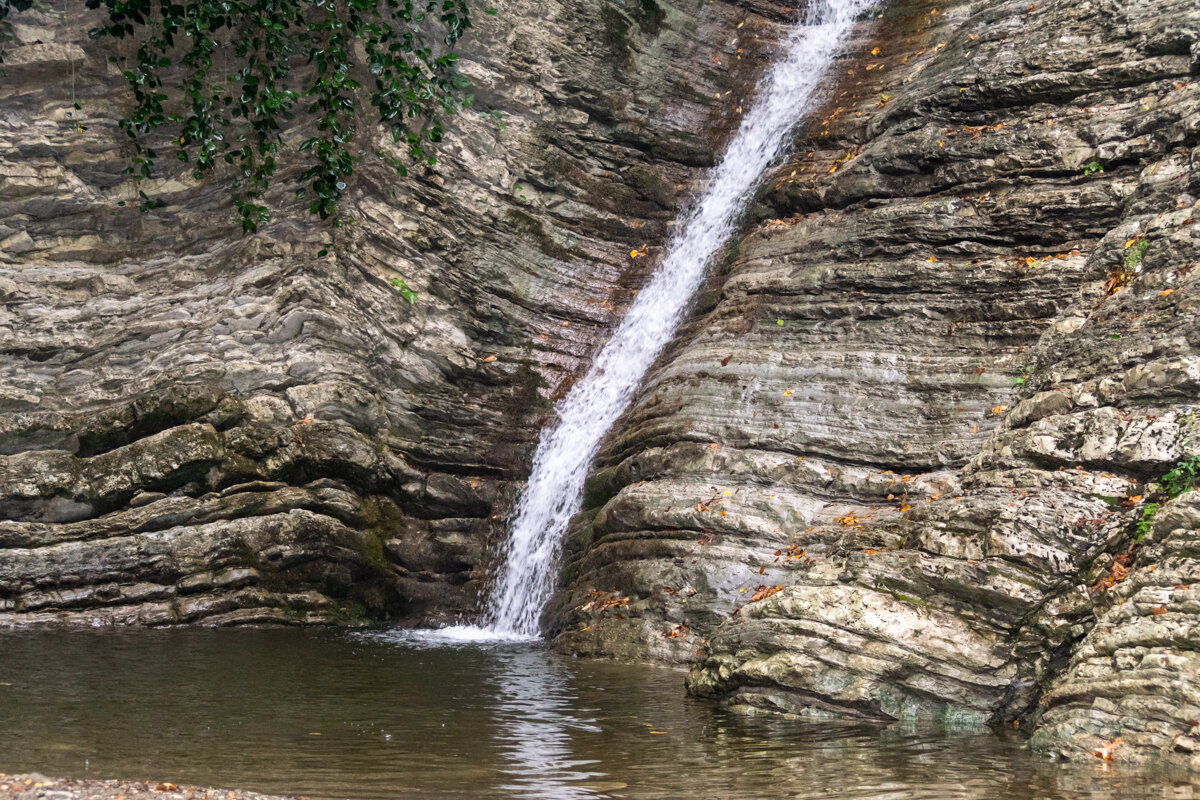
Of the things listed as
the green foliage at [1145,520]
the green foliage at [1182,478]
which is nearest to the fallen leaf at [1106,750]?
the green foliage at [1145,520]

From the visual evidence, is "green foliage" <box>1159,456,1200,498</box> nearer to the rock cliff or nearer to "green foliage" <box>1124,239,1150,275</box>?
the rock cliff

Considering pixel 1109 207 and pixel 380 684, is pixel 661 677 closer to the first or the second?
pixel 380 684

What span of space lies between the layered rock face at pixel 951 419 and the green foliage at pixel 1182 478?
0.28 ft

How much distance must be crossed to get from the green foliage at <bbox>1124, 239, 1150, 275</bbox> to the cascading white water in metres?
6.70

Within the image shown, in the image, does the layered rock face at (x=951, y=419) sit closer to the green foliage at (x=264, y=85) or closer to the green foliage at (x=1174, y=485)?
the green foliage at (x=1174, y=485)

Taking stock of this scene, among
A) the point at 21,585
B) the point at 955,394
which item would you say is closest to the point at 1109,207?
the point at 955,394

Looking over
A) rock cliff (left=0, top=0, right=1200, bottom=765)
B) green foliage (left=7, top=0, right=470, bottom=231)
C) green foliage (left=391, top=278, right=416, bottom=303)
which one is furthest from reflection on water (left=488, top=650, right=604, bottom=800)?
green foliage (left=391, top=278, right=416, bottom=303)

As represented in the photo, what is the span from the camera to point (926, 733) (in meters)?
6.68

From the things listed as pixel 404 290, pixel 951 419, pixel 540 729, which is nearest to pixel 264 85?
pixel 404 290

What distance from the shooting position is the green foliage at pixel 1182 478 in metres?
6.78

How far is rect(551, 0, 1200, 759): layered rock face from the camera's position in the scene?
272 inches

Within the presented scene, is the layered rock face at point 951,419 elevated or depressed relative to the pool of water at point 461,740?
elevated

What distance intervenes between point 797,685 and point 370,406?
8.53m

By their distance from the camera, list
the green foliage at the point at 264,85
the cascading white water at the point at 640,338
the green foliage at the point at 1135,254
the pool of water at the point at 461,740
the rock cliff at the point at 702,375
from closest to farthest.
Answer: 1. the pool of water at the point at 461,740
2. the rock cliff at the point at 702,375
3. the green foliage at the point at 1135,254
4. the green foliage at the point at 264,85
5. the cascading white water at the point at 640,338
